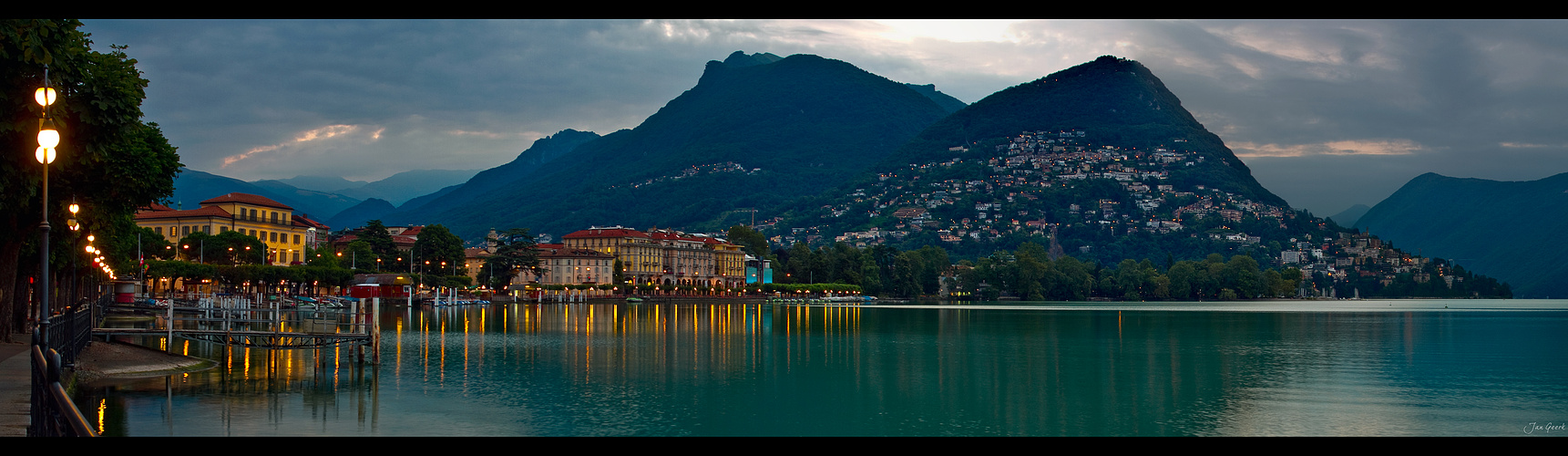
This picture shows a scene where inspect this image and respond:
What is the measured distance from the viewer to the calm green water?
26312mm

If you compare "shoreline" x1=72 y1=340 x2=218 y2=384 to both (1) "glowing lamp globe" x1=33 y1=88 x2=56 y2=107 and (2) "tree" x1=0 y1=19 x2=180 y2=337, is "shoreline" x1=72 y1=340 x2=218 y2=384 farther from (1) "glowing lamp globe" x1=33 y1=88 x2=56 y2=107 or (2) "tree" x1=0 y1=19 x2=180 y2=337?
(1) "glowing lamp globe" x1=33 y1=88 x2=56 y2=107

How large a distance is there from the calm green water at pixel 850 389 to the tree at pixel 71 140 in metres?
5.19

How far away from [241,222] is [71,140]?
10892 cm

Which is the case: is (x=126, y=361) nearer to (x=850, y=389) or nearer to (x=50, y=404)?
(x=850, y=389)

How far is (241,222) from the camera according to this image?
403 ft

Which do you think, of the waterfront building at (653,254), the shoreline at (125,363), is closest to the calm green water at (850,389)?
the shoreline at (125,363)

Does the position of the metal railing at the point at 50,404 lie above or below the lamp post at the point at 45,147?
below

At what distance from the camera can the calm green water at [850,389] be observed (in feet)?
86.3

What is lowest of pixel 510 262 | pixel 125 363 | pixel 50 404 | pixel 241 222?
pixel 125 363

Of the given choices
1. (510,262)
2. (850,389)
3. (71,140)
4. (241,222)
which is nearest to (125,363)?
(71,140)

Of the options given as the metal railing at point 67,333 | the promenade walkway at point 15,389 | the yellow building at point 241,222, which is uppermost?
the yellow building at point 241,222

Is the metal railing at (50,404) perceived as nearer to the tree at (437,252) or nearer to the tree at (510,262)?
the tree at (437,252)
